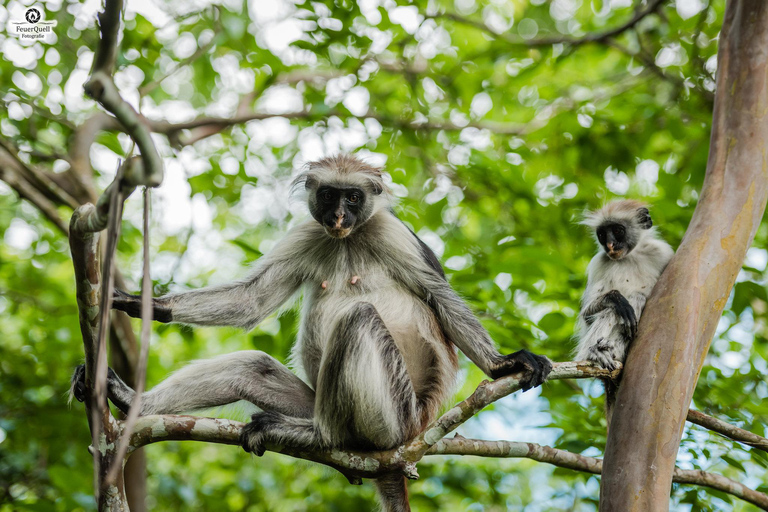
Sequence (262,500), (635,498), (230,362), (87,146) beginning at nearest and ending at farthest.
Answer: (635,498)
(230,362)
(87,146)
(262,500)

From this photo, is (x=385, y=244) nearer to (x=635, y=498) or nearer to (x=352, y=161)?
(x=352, y=161)

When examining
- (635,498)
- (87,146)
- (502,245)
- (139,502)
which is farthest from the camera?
(87,146)

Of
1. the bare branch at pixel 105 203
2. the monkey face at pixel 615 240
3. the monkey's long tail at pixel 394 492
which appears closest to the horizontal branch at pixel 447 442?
the monkey's long tail at pixel 394 492

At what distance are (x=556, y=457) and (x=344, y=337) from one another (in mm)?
1659

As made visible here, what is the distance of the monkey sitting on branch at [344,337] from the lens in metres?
4.34

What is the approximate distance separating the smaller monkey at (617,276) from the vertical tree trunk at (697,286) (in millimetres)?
788

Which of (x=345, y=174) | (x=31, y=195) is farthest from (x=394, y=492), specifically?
(x=31, y=195)

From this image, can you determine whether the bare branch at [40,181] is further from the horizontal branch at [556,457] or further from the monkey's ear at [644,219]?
the monkey's ear at [644,219]

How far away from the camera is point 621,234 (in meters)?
6.20

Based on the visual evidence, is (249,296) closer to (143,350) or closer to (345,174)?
(345,174)

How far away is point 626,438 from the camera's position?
11.9ft

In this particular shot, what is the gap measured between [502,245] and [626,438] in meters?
2.33

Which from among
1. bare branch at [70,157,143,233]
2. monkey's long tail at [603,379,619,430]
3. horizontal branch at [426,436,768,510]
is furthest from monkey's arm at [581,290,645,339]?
bare branch at [70,157,143,233]

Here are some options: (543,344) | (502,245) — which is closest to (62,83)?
(502,245)
